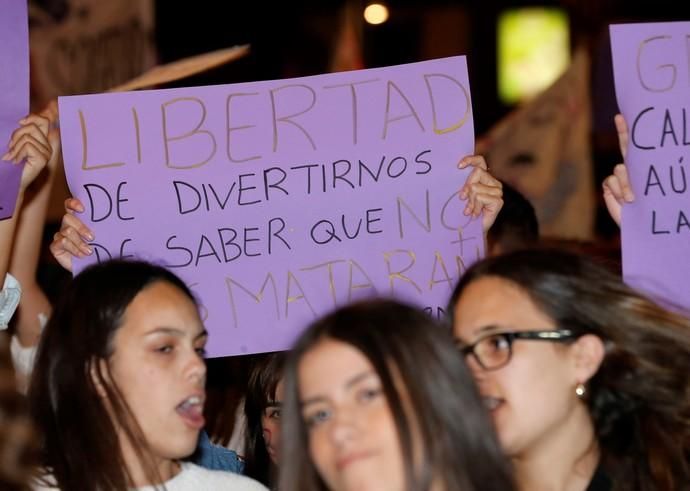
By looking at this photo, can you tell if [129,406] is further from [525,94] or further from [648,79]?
[525,94]

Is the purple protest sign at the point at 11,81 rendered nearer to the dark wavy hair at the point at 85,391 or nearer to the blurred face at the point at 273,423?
the dark wavy hair at the point at 85,391

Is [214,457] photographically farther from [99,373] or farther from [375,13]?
[375,13]

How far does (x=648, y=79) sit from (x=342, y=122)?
77 centimetres

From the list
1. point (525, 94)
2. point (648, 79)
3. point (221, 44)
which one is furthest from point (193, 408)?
point (525, 94)

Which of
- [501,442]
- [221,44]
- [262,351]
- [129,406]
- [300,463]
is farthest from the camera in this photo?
[221,44]

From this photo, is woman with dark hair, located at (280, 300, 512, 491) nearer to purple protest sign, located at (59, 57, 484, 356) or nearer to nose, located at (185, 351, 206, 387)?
nose, located at (185, 351, 206, 387)

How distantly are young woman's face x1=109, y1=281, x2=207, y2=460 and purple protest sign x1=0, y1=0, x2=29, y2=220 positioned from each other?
64 centimetres

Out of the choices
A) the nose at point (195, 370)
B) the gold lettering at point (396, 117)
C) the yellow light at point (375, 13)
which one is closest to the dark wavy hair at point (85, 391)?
the nose at point (195, 370)

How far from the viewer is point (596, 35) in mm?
11852

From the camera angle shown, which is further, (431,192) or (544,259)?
(431,192)

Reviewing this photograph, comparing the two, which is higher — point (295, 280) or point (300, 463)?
point (295, 280)

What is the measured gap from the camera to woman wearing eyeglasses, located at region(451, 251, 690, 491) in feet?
10.3

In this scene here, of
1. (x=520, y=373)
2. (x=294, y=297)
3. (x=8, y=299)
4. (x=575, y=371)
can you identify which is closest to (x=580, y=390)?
(x=575, y=371)

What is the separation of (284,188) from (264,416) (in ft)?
1.90
